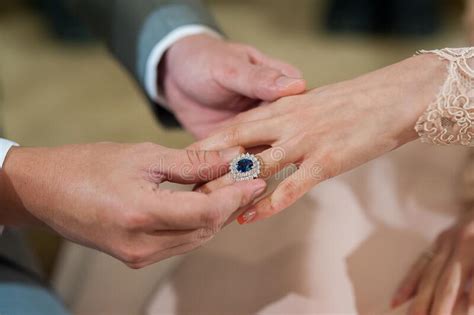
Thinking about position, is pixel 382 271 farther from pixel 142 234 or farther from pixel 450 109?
pixel 142 234

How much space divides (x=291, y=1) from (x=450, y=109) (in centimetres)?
175

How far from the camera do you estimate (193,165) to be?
0.85 m

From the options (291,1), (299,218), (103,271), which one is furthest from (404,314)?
(291,1)

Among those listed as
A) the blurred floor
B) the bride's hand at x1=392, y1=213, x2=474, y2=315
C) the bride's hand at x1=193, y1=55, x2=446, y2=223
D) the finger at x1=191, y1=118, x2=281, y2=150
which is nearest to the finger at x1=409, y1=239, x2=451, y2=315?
the bride's hand at x1=392, y1=213, x2=474, y2=315

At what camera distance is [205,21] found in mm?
1156

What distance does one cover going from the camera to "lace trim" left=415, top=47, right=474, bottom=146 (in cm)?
87

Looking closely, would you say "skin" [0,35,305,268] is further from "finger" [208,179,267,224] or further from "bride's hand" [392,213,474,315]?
"bride's hand" [392,213,474,315]

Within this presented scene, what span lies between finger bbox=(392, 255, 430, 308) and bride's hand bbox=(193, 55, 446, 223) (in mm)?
185

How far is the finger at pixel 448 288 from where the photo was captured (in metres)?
0.91

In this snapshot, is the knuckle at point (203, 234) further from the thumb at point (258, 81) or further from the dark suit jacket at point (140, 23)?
the dark suit jacket at point (140, 23)

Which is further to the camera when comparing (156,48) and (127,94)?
(127,94)

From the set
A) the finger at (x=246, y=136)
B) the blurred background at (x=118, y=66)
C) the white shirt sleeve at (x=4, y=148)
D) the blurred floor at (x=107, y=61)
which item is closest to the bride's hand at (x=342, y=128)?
the finger at (x=246, y=136)

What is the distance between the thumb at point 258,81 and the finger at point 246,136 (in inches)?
2.5

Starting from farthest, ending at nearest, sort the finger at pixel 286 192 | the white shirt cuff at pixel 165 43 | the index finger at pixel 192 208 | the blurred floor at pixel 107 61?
the blurred floor at pixel 107 61 → the white shirt cuff at pixel 165 43 → the finger at pixel 286 192 → the index finger at pixel 192 208
